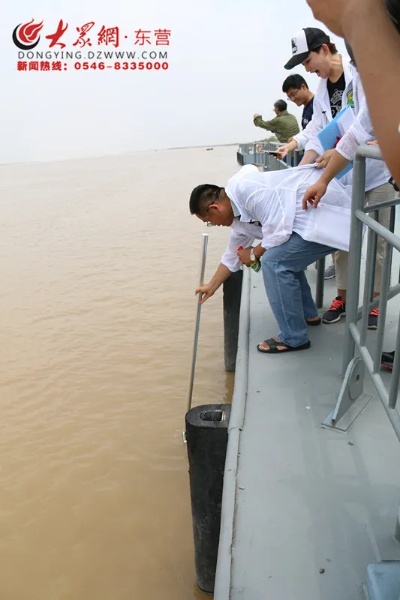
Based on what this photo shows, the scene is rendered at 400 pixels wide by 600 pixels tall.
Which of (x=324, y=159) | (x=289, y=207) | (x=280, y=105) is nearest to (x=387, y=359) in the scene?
(x=289, y=207)

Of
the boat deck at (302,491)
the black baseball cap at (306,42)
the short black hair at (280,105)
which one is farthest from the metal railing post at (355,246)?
the short black hair at (280,105)

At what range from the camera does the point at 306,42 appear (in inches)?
133

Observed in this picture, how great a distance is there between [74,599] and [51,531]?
0.52 metres

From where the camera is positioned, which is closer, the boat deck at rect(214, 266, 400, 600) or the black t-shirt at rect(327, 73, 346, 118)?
the boat deck at rect(214, 266, 400, 600)

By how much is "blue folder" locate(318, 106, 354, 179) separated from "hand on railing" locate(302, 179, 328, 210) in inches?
6.7

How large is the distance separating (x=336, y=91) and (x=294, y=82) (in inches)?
47.5

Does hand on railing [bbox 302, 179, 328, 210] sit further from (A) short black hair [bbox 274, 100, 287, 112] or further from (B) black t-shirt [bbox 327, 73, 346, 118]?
(A) short black hair [bbox 274, 100, 287, 112]

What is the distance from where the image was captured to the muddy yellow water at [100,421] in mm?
2889

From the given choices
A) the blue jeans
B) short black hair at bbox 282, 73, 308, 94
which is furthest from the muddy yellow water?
short black hair at bbox 282, 73, 308, 94

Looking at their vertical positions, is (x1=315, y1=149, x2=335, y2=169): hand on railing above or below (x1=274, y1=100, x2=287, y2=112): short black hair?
below

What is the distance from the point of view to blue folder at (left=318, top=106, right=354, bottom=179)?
301cm

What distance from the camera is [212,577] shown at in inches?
101

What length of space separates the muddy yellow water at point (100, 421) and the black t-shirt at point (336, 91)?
2.39m

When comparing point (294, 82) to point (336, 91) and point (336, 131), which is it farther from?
point (336, 131)
